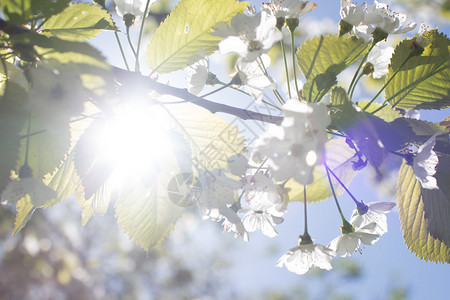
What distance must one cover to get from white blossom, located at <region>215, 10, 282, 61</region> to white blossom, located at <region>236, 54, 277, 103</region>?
3cm

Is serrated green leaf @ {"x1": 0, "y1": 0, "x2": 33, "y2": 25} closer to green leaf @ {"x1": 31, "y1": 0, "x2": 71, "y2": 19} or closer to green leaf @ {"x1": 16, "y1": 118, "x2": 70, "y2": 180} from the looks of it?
green leaf @ {"x1": 31, "y1": 0, "x2": 71, "y2": 19}

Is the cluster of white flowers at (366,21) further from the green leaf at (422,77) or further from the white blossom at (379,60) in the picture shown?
the white blossom at (379,60)

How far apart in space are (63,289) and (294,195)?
7.17 metres

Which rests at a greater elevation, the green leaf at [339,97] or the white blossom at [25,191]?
the green leaf at [339,97]

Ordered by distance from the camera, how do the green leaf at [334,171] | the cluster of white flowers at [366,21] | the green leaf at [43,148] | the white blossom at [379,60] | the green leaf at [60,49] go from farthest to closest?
1. the white blossom at [379,60]
2. the green leaf at [334,171]
3. the cluster of white flowers at [366,21]
4. the green leaf at [43,148]
5. the green leaf at [60,49]

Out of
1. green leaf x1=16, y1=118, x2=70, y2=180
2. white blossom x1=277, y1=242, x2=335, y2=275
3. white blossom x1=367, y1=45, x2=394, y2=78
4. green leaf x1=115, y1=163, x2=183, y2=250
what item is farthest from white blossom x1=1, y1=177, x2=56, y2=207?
white blossom x1=367, y1=45, x2=394, y2=78

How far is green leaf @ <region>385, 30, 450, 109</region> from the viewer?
76 cm

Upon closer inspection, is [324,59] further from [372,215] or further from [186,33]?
[372,215]

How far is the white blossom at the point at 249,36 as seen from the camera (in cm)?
69

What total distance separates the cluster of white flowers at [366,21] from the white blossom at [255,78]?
0.20 metres

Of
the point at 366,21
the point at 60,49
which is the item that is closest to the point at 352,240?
the point at 366,21

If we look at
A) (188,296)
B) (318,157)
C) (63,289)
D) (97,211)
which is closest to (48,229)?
(63,289)

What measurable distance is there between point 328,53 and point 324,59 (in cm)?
1

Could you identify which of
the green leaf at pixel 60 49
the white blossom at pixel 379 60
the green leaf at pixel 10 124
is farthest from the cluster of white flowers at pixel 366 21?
the green leaf at pixel 10 124
